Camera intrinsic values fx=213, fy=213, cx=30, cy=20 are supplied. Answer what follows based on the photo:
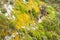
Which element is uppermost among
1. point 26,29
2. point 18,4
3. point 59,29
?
point 18,4

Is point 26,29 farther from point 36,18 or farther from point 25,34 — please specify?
point 36,18

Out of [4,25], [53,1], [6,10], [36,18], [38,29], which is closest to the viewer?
[4,25]

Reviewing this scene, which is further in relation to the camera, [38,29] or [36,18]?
[36,18]

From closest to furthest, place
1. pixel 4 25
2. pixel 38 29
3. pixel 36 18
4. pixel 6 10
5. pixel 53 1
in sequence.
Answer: pixel 4 25
pixel 6 10
pixel 38 29
pixel 36 18
pixel 53 1

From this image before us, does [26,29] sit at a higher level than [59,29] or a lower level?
higher

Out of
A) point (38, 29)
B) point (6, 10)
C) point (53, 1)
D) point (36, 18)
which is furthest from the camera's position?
point (53, 1)

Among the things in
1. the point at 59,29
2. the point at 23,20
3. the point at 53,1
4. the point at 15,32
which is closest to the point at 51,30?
the point at 59,29

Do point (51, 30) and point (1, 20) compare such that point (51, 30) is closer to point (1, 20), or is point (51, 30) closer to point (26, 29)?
point (26, 29)

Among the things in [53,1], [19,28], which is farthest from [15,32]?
[53,1]

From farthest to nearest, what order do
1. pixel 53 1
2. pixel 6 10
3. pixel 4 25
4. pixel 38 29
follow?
pixel 53 1 < pixel 38 29 < pixel 6 10 < pixel 4 25
